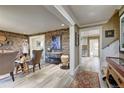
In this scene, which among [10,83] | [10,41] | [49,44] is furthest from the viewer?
[49,44]

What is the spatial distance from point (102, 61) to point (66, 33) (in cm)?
246

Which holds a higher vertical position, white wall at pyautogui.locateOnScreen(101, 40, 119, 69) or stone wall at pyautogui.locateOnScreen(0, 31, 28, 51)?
stone wall at pyautogui.locateOnScreen(0, 31, 28, 51)

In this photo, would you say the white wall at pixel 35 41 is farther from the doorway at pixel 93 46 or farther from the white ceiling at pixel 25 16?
the doorway at pixel 93 46

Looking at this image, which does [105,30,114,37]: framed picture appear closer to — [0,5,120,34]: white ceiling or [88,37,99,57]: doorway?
[0,5,120,34]: white ceiling

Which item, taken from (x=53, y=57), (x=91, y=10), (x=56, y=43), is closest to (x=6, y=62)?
(x=91, y=10)

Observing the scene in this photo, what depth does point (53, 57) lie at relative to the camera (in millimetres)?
6578

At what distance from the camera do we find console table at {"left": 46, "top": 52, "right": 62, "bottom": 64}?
20.8 feet

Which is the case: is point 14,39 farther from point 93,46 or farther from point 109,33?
point 93,46

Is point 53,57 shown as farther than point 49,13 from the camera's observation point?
Yes

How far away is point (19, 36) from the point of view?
23.4ft

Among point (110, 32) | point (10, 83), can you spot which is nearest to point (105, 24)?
point (110, 32)

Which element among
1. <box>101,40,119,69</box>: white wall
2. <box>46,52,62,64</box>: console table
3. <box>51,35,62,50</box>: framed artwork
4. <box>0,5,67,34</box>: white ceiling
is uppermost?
<box>0,5,67,34</box>: white ceiling

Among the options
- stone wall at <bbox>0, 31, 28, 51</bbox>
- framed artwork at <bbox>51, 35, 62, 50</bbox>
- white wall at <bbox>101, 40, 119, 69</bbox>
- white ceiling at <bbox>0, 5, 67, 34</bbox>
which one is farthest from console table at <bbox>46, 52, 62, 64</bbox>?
white wall at <bbox>101, 40, 119, 69</bbox>
